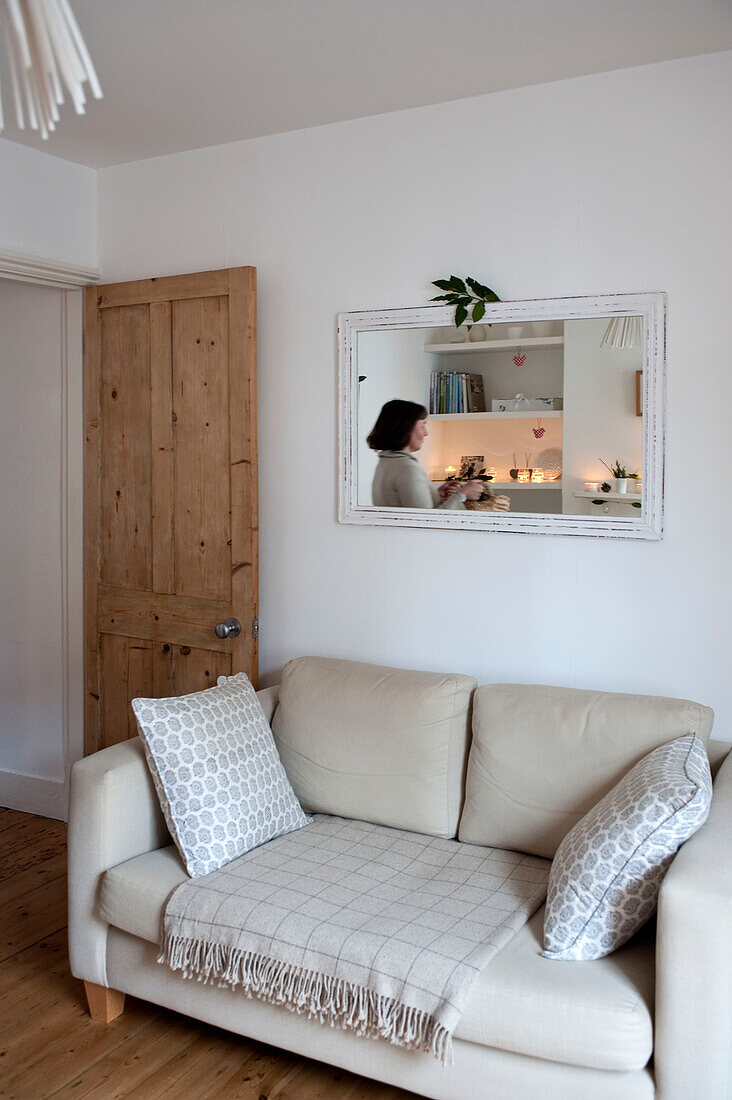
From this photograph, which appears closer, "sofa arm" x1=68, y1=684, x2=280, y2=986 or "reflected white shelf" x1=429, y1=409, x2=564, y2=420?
"sofa arm" x1=68, y1=684, x2=280, y2=986

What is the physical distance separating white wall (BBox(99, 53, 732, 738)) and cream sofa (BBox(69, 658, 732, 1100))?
0.79 feet

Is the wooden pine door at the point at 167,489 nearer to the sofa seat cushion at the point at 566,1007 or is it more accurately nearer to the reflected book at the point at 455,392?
the reflected book at the point at 455,392

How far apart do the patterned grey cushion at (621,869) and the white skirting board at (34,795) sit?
7.95 feet

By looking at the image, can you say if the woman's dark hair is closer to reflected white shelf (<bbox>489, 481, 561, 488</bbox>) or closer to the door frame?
reflected white shelf (<bbox>489, 481, 561, 488</bbox>)

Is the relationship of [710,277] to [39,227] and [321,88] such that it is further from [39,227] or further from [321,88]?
[39,227]

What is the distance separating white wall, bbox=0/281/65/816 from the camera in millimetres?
3760

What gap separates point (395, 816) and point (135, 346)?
1906 millimetres

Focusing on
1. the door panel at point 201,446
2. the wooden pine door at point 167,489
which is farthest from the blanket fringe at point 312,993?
the door panel at point 201,446

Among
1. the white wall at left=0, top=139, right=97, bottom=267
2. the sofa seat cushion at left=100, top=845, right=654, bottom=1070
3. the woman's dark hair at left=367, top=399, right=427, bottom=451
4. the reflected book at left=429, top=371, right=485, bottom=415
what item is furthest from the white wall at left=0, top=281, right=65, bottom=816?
the sofa seat cushion at left=100, top=845, right=654, bottom=1070

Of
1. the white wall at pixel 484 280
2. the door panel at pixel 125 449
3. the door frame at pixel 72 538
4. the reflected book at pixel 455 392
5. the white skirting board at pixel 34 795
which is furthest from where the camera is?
the white skirting board at pixel 34 795

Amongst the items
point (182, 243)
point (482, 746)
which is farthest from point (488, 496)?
point (182, 243)

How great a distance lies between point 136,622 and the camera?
3.44 m

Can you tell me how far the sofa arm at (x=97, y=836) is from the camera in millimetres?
2381

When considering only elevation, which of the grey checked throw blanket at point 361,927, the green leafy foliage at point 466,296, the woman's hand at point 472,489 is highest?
the green leafy foliage at point 466,296
